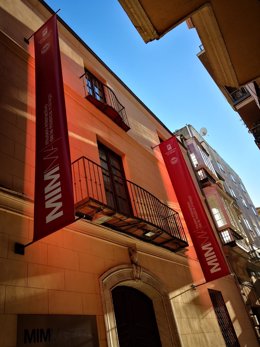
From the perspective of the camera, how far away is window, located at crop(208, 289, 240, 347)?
1011 centimetres

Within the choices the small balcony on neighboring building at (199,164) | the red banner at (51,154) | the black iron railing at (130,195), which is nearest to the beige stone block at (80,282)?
the black iron railing at (130,195)

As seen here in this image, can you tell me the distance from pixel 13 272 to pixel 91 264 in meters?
1.89

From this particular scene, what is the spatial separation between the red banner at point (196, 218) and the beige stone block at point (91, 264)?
12.5 ft

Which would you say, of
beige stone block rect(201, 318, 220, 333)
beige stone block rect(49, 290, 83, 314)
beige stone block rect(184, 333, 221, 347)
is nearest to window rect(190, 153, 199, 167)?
beige stone block rect(201, 318, 220, 333)

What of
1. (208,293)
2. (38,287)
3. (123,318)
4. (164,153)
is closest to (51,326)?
(38,287)

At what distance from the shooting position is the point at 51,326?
4.11 meters

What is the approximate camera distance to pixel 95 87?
10.4 meters

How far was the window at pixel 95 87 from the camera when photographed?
9.96 metres

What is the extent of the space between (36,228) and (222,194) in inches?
625

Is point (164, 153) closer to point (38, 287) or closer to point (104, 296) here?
point (104, 296)

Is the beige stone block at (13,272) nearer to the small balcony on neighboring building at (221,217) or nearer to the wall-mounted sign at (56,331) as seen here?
the wall-mounted sign at (56,331)

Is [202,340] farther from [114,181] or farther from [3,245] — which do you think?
[3,245]

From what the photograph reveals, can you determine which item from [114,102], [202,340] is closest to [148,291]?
[202,340]

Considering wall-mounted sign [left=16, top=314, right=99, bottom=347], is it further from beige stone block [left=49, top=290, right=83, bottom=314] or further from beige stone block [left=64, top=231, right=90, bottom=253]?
beige stone block [left=64, top=231, right=90, bottom=253]
